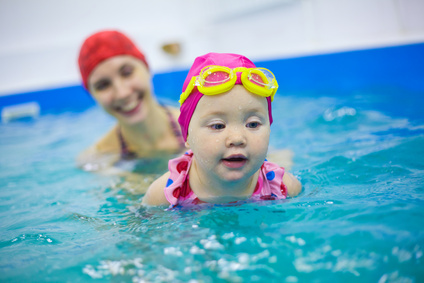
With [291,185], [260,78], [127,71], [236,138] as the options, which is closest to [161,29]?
[127,71]

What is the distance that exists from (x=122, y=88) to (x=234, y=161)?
191cm

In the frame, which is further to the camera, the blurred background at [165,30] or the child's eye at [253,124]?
the blurred background at [165,30]

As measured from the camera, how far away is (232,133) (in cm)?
208

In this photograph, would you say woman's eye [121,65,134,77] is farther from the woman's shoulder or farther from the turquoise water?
the turquoise water

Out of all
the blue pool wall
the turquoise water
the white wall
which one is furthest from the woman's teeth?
the white wall

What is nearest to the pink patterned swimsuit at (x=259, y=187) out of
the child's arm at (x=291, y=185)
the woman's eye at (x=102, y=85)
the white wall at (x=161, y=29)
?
the child's arm at (x=291, y=185)

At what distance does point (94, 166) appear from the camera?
4051 millimetres

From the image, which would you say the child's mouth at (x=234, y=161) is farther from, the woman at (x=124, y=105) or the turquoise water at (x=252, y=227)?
the woman at (x=124, y=105)

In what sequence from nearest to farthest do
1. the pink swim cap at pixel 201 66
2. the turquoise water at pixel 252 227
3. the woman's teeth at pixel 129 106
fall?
the turquoise water at pixel 252 227
the pink swim cap at pixel 201 66
the woman's teeth at pixel 129 106

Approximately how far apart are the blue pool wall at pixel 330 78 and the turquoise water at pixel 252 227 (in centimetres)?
189

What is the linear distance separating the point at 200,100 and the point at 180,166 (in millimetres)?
617

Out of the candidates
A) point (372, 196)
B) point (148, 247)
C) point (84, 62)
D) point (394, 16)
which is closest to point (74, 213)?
point (148, 247)

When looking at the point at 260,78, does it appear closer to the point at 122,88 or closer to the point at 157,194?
the point at 157,194

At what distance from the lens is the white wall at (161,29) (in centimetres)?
823
